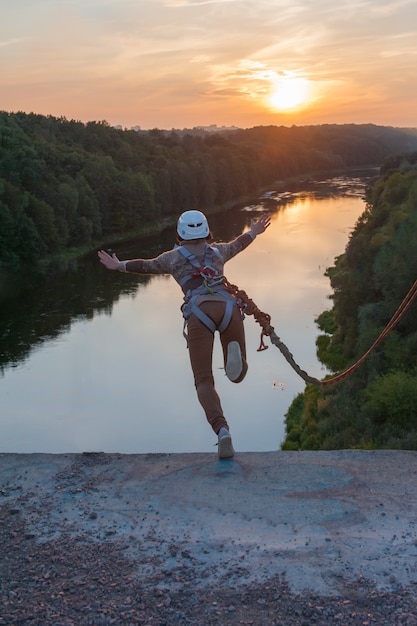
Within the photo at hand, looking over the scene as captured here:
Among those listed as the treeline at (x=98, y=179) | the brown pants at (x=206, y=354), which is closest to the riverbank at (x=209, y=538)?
the brown pants at (x=206, y=354)

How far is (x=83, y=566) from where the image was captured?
454cm

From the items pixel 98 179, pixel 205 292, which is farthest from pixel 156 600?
pixel 98 179

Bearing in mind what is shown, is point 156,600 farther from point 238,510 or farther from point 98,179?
point 98,179

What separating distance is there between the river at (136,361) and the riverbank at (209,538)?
52.4 feet

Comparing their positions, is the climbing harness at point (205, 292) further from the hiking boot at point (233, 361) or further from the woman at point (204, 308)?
the hiking boot at point (233, 361)

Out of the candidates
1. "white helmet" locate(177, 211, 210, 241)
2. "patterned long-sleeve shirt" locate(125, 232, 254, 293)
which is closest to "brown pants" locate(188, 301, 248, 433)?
"patterned long-sleeve shirt" locate(125, 232, 254, 293)

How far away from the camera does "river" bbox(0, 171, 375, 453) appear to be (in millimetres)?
23469

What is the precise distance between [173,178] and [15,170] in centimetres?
2563

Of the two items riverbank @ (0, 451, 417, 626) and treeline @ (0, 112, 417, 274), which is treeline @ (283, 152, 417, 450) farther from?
treeline @ (0, 112, 417, 274)

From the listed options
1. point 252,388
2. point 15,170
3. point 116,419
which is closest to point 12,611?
point 116,419

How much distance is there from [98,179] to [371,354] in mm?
44644

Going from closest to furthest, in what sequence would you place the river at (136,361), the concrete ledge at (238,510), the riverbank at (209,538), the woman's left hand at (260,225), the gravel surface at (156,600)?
the gravel surface at (156,600) < the riverbank at (209,538) < the concrete ledge at (238,510) < the woman's left hand at (260,225) < the river at (136,361)

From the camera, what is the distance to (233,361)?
6.05 meters

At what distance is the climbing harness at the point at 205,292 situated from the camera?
6.14 meters
